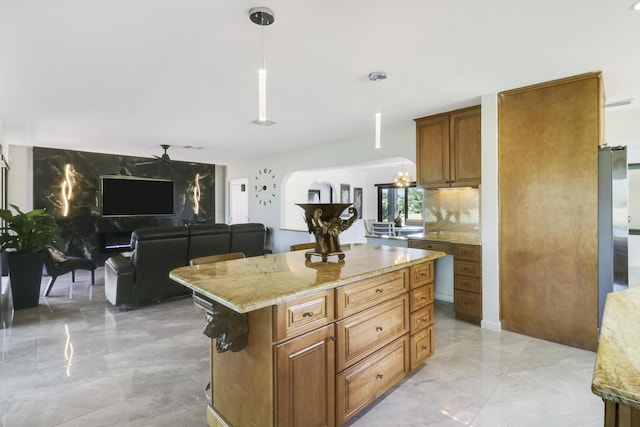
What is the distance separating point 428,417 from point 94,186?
7.42m

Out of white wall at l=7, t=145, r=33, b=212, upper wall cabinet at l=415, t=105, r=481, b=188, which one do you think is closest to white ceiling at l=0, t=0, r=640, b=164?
upper wall cabinet at l=415, t=105, r=481, b=188

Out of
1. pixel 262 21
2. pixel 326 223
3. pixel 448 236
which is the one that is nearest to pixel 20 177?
pixel 262 21

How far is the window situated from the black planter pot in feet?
27.5

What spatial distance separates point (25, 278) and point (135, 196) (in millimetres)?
3590

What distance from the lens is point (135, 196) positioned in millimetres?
7188

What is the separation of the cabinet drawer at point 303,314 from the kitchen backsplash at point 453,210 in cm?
292

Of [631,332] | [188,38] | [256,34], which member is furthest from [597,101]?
[188,38]

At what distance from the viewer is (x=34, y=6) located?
1806 mm

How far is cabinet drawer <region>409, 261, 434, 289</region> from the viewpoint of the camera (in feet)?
7.57

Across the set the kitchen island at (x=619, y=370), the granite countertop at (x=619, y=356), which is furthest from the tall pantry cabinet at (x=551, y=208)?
the kitchen island at (x=619, y=370)

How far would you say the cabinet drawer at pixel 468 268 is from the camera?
333 cm

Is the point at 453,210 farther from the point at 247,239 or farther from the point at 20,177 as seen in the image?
the point at 20,177

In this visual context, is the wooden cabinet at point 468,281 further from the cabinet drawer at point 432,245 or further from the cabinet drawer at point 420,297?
the cabinet drawer at point 420,297

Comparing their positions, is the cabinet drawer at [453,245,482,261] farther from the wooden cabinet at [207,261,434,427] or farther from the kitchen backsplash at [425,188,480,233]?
the wooden cabinet at [207,261,434,427]
